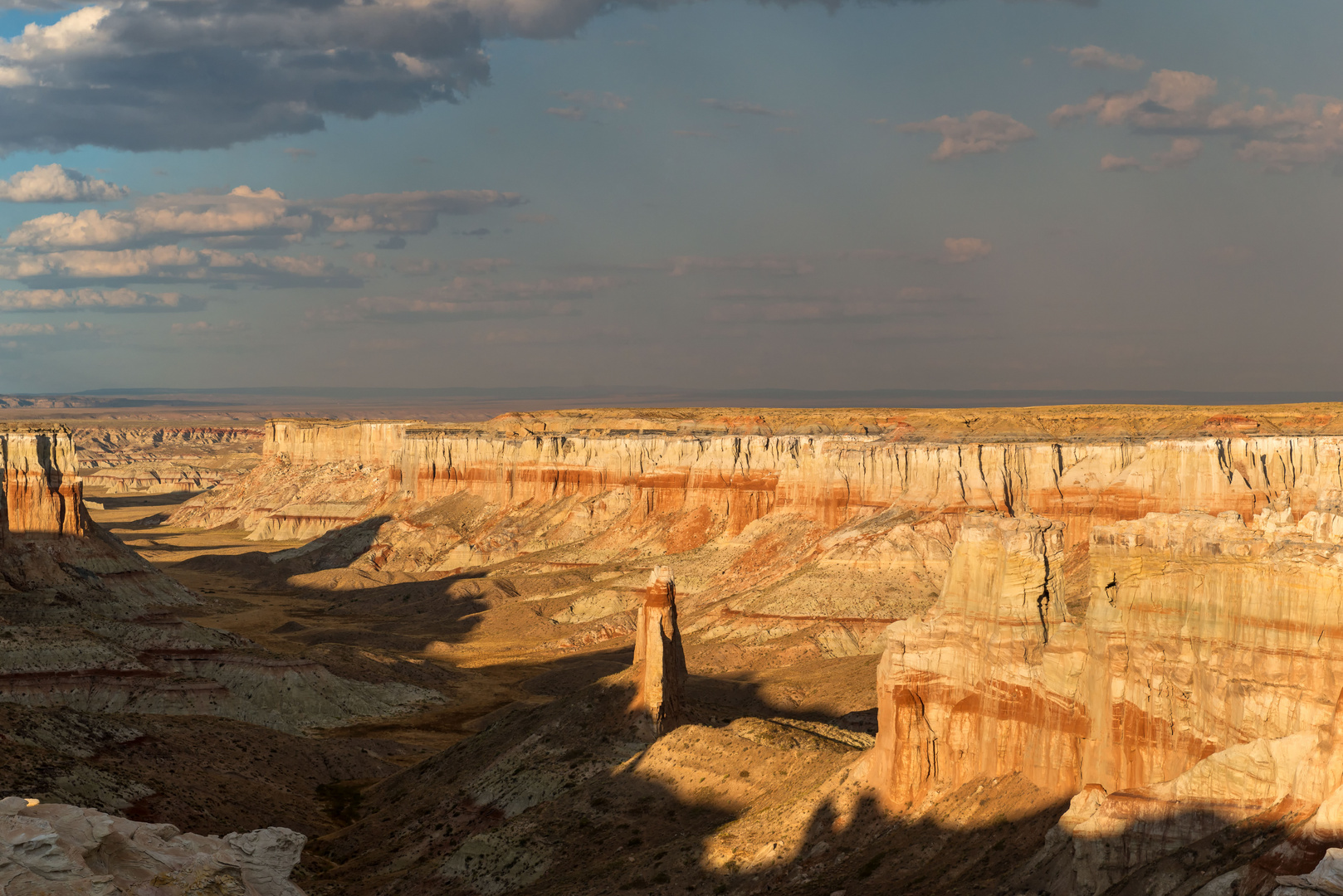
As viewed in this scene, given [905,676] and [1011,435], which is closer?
[905,676]

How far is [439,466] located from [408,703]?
90.2 m

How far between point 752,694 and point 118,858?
4823cm

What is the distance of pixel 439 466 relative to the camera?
164 metres

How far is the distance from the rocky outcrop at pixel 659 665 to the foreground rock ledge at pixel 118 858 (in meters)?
22.3

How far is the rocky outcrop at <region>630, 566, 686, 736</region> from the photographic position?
162ft

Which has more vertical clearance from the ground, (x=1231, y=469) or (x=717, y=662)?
(x=1231, y=469)

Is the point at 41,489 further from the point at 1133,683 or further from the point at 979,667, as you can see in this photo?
the point at 1133,683

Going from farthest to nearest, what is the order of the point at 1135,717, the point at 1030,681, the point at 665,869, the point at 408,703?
the point at 408,703, the point at 665,869, the point at 1030,681, the point at 1135,717

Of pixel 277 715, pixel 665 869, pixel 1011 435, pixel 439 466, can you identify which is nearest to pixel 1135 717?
pixel 665 869

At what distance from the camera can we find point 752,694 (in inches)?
2719

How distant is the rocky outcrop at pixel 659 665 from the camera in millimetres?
49344

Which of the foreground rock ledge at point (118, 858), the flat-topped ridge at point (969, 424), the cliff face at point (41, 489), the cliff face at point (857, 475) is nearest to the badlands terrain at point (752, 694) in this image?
the foreground rock ledge at point (118, 858)

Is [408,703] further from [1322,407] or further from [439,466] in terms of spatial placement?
[1322,407]

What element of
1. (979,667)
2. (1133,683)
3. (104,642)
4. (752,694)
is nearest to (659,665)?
(979,667)
